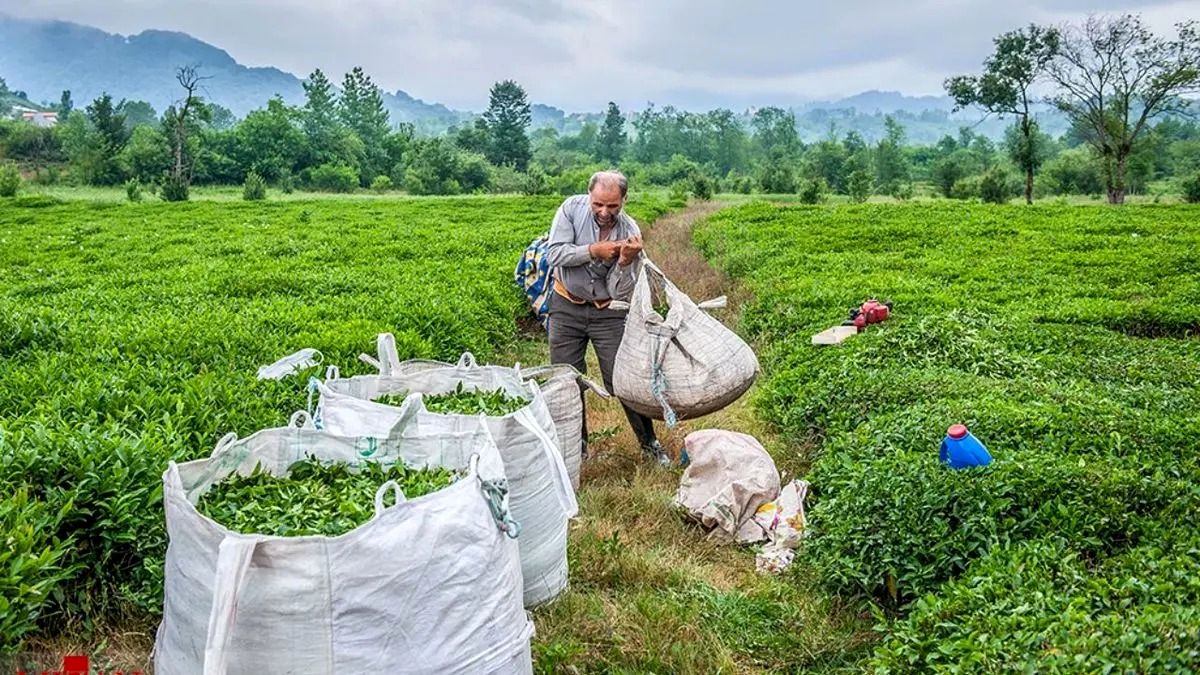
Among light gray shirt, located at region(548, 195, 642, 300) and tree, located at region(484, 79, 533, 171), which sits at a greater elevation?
tree, located at region(484, 79, 533, 171)

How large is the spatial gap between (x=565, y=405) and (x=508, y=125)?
2993 inches

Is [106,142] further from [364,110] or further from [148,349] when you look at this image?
[148,349]

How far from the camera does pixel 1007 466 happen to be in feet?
11.5

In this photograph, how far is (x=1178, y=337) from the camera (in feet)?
25.3

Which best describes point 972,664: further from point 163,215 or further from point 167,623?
point 163,215

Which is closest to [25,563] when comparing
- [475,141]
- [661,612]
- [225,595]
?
[225,595]

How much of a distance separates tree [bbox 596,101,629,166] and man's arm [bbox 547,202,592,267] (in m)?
93.3

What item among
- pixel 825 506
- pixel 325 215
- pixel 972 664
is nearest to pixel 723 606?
pixel 825 506

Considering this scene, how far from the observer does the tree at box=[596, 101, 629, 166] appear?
318 ft

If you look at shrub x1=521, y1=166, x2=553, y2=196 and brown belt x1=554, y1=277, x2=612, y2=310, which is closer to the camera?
brown belt x1=554, y1=277, x2=612, y2=310

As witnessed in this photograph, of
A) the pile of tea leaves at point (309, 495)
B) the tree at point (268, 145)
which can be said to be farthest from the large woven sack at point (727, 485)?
the tree at point (268, 145)

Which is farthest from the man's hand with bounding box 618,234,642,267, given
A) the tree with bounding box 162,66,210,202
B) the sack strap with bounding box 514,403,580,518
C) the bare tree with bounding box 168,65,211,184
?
the bare tree with bounding box 168,65,211,184

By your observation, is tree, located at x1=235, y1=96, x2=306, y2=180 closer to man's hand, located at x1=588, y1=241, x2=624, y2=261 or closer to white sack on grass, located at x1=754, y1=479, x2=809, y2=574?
man's hand, located at x1=588, y1=241, x2=624, y2=261

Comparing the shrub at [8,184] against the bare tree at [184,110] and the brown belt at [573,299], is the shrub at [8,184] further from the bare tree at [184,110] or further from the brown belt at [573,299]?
the brown belt at [573,299]
